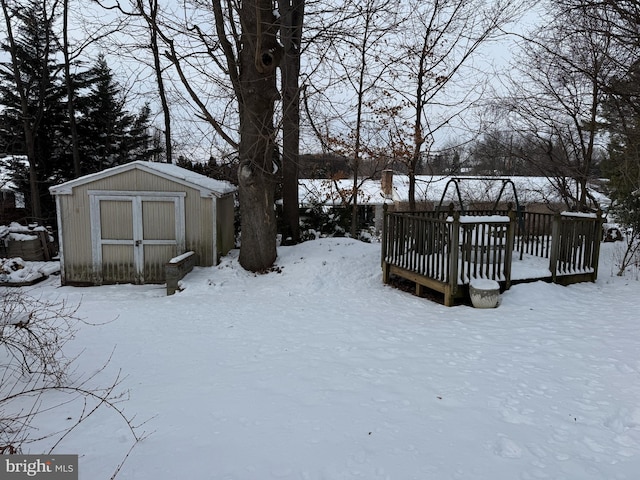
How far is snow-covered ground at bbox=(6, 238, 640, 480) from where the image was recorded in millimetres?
2838

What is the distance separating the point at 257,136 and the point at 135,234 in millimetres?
3487

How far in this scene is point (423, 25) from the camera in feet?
39.2

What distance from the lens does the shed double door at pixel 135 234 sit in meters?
9.32

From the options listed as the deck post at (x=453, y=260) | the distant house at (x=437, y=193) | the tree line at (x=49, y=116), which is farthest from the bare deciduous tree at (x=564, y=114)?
the tree line at (x=49, y=116)

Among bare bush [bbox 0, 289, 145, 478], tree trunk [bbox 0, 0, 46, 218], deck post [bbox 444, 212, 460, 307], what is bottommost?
bare bush [bbox 0, 289, 145, 478]

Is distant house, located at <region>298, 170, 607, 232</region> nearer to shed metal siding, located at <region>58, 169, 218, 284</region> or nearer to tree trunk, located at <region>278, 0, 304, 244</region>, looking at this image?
tree trunk, located at <region>278, 0, 304, 244</region>

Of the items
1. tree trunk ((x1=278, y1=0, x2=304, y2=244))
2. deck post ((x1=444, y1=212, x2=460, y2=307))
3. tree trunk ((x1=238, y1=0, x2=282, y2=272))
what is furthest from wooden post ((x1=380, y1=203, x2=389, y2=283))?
tree trunk ((x1=278, y1=0, x2=304, y2=244))

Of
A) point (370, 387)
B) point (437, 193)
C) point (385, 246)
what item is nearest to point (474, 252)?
point (385, 246)

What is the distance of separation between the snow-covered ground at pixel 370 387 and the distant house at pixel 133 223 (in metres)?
1.94

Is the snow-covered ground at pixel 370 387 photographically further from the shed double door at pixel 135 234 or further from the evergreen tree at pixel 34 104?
the evergreen tree at pixel 34 104

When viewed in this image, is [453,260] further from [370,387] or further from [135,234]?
[135,234]

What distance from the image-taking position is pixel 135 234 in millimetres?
9367

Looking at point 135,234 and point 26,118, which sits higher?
point 26,118

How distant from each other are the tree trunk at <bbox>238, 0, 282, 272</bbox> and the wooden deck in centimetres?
275
